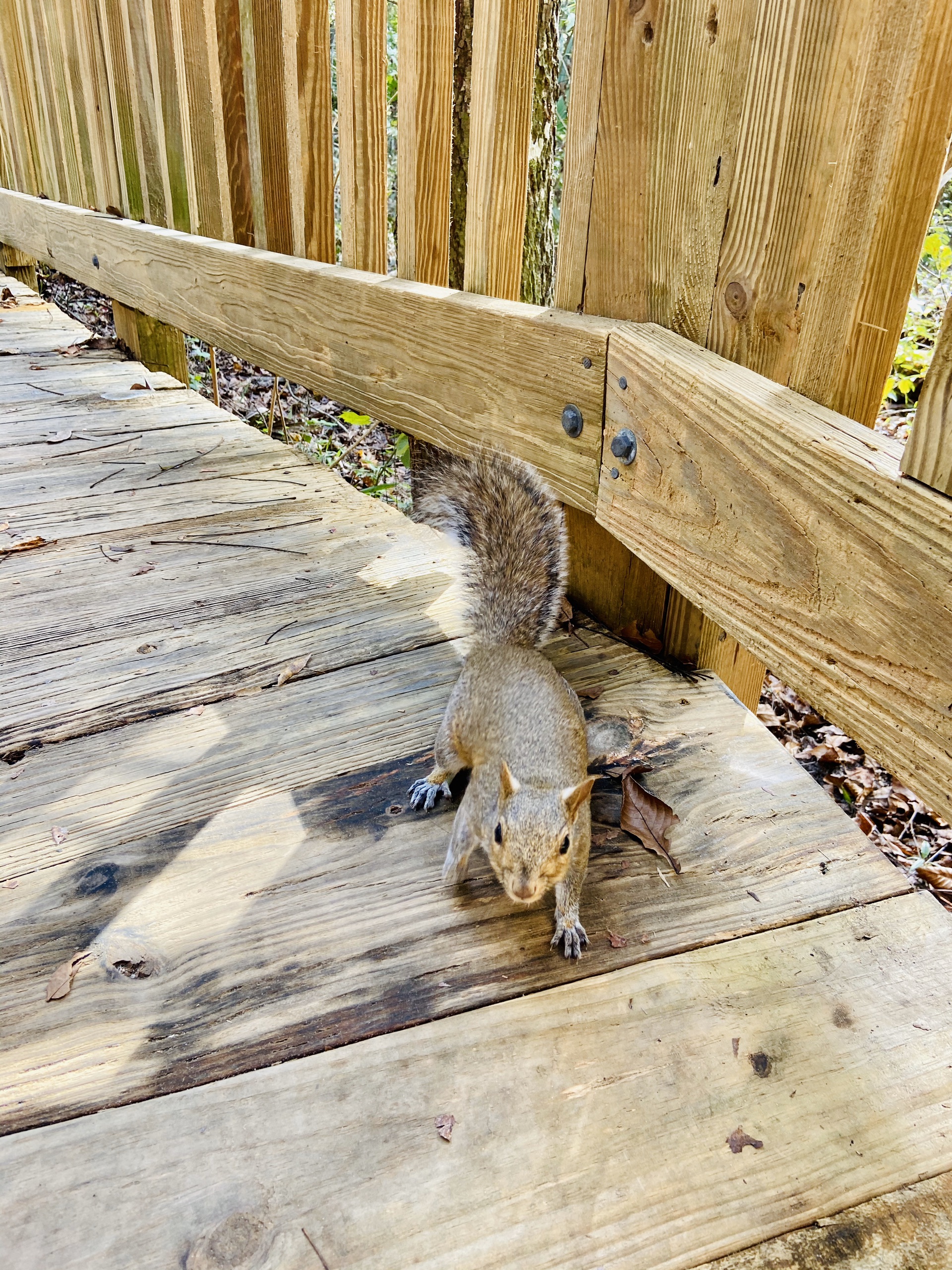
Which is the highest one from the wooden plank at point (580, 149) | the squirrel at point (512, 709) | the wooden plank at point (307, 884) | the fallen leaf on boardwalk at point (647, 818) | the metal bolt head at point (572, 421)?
the wooden plank at point (580, 149)

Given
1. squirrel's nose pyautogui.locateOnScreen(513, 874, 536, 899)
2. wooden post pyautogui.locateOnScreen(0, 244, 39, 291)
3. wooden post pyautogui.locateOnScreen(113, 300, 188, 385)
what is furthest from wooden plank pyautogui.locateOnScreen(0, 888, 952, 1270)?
wooden post pyautogui.locateOnScreen(0, 244, 39, 291)

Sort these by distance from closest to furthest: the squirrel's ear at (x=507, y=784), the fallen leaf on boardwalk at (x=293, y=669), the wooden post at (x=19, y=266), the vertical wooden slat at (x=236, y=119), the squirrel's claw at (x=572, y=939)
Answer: the squirrel's claw at (x=572, y=939)
the squirrel's ear at (x=507, y=784)
the fallen leaf on boardwalk at (x=293, y=669)
the vertical wooden slat at (x=236, y=119)
the wooden post at (x=19, y=266)

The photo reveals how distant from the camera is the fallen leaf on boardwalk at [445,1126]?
0.81 metres

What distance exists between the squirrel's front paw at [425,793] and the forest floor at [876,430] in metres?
0.59

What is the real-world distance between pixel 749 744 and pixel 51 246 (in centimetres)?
465

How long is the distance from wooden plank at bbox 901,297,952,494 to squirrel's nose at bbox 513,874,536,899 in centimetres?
64

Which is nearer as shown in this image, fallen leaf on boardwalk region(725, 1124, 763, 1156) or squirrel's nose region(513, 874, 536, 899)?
fallen leaf on boardwalk region(725, 1124, 763, 1156)

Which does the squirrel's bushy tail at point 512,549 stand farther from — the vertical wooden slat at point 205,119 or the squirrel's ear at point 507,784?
the vertical wooden slat at point 205,119

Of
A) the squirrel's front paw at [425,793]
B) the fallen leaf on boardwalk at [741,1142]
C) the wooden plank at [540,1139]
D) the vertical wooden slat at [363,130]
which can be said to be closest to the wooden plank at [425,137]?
the vertical wooden slat at [363,130]

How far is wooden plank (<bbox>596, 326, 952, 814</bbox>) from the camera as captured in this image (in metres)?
0.81

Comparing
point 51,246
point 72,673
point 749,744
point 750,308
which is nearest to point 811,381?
point 750,308

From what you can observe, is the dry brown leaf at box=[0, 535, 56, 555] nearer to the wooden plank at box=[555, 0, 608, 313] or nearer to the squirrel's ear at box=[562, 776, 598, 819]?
the wooden plank at box=[555, 0, 608, 313]

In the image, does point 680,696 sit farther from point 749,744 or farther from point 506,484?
point 506,484

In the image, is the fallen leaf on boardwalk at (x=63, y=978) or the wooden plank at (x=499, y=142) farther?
the wooden plank at (x=499, y=142)
